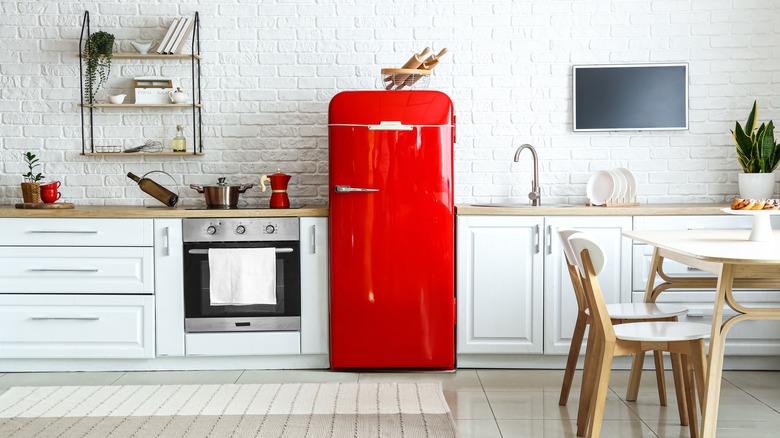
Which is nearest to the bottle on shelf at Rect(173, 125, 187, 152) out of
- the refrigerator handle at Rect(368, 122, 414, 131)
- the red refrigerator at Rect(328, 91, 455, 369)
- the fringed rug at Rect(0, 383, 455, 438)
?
the red refrigerator at Rect(328, 91, 455, 369)

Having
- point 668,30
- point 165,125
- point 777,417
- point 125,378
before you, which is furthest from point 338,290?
point 668,30

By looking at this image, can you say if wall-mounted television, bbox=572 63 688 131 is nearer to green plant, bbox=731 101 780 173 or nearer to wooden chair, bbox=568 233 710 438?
green plant, bbox=731 101 780 173

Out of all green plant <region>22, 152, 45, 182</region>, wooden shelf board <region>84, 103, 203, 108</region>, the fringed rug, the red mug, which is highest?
wooden shelf board <region>84, 103, 203, 108</region>

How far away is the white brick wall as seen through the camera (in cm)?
475

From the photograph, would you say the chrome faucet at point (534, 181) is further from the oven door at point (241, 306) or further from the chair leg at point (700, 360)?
the chair leg at point (700, 360)

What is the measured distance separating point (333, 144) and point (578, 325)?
5.19 feet

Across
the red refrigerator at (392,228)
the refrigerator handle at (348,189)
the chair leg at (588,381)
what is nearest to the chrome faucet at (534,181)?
the red refrigerator at (392,228)

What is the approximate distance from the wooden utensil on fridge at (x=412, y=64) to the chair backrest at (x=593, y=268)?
1705 millimetres

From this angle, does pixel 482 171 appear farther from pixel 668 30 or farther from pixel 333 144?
pixel 668 30

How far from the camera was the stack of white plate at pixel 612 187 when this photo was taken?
177 inches

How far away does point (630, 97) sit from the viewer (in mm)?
4746

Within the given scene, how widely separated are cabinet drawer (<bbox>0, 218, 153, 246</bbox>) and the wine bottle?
29 cm

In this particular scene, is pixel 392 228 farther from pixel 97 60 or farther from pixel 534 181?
pixel 97 60

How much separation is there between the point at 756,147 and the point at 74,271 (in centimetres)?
386
